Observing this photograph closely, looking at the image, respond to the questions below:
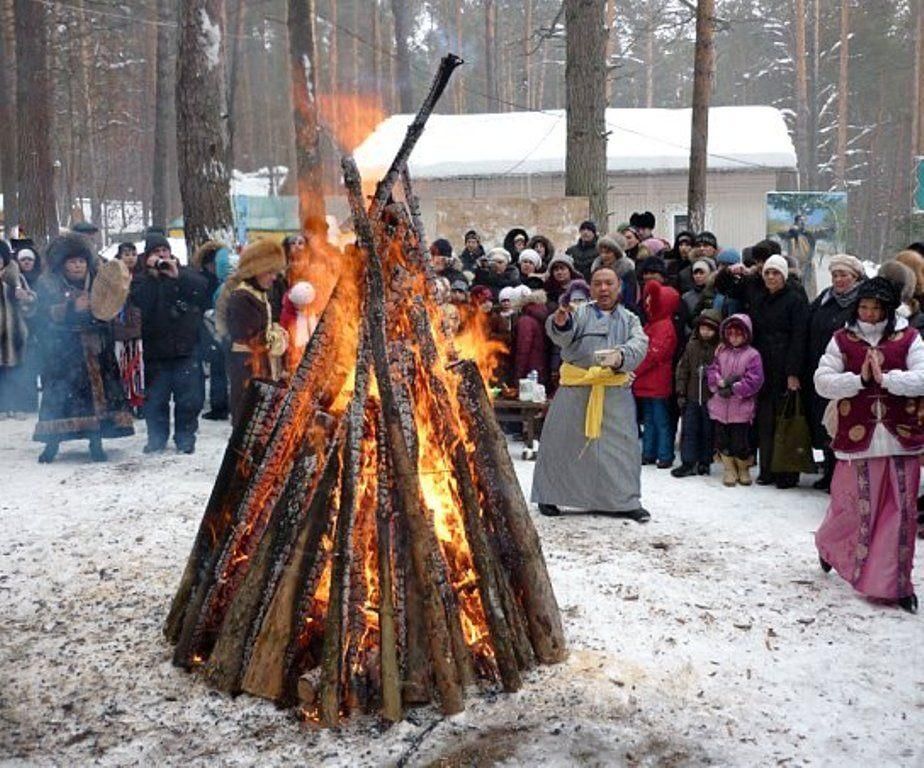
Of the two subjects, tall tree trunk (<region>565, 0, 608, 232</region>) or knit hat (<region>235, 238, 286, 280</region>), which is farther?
tall tree trunk (<region>565, 0, 608, 232</region>)

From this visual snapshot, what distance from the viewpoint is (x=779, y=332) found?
857 centimetres

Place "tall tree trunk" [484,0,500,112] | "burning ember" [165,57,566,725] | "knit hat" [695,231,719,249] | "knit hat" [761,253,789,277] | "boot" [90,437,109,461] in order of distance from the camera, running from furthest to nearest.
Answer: "tall tree trunk" [484,0,500,112], "knit hat" [695,231,719,249], "boot" [90,437,109,461], "knit hat" [761,253,789,277], "burning ember" [165,57,566,725]

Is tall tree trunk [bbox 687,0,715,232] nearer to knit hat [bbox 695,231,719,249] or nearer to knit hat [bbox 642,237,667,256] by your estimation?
knit hat [bbox 642,237,667,256]

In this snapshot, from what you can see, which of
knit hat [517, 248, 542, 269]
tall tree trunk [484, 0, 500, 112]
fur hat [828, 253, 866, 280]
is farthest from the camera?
tall tree trunk [484, 0, 500, 112]

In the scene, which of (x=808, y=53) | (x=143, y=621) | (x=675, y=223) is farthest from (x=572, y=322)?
(x=808, y=53)

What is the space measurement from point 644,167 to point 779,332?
16.3 metres

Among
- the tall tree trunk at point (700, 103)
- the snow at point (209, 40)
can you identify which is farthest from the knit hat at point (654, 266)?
the snow at point (209, 40)

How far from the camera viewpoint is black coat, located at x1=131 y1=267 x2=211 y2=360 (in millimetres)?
9883

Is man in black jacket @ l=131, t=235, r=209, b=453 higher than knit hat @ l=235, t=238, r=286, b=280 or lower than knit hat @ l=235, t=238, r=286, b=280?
lower

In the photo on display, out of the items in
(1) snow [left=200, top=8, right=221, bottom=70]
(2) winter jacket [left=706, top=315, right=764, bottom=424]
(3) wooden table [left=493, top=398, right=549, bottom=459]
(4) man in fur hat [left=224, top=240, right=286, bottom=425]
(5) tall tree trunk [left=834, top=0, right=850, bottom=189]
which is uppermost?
(5) tall tree trunk [left=834, top=0, right=850, bottom=189]

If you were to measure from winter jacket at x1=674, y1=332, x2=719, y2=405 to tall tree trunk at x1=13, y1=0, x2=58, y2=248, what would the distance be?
12.1m

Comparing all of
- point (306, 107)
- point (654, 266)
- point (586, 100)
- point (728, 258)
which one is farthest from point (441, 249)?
point (306, 107)

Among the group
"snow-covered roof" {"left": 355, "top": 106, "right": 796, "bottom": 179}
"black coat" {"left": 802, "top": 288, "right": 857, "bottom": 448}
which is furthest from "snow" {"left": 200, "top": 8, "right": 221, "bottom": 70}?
"snow-covered roof" {"left": 355, "top": 106, "right": 796, "bottom": 179}

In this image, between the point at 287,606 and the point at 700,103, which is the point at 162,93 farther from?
the point at 287,606
